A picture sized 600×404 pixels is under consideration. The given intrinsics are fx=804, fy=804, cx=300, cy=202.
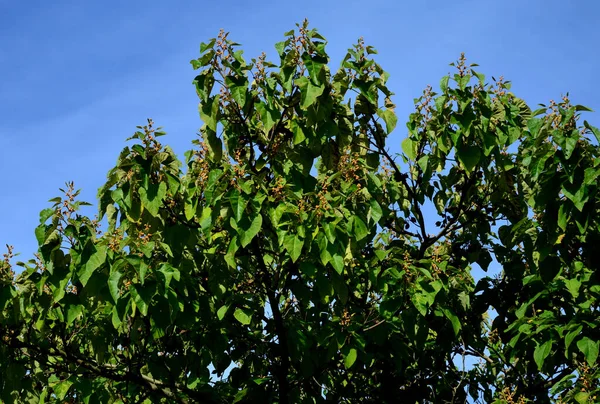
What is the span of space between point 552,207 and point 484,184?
253 centimetres

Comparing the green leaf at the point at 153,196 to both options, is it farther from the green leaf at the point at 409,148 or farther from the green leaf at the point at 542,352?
the green leaf at the point at 542,352

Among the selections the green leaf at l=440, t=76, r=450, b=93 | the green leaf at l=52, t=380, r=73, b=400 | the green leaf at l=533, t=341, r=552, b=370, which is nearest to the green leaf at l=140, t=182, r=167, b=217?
the green leaf at l=52, t=380, r=73, b=400

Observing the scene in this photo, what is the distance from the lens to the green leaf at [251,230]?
701 cm

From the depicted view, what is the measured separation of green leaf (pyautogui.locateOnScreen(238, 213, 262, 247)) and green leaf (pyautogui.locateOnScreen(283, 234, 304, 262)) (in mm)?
269

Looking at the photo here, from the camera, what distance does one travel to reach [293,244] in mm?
6898

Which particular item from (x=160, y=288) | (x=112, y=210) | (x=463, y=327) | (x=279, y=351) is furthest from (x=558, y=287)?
(x=112, y=210)

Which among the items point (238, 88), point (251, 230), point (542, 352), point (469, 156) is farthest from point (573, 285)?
point (238, 88)

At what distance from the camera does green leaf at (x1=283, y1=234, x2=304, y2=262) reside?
6832 millimetres

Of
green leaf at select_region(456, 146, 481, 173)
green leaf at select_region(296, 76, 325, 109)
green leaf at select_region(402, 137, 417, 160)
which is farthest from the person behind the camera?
green leaf at select_region(402, 137, 417, 160)

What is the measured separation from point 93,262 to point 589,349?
4351 mm

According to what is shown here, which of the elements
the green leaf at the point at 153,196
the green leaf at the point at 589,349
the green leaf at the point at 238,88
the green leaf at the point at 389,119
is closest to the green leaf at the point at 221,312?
the green leaf at the point at 153,196

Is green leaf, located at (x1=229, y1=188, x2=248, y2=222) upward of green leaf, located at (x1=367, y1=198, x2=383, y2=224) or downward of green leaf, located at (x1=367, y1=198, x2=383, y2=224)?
upward

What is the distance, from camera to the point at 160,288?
22.5ft

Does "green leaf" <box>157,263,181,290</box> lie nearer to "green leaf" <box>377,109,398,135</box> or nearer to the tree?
the tree
